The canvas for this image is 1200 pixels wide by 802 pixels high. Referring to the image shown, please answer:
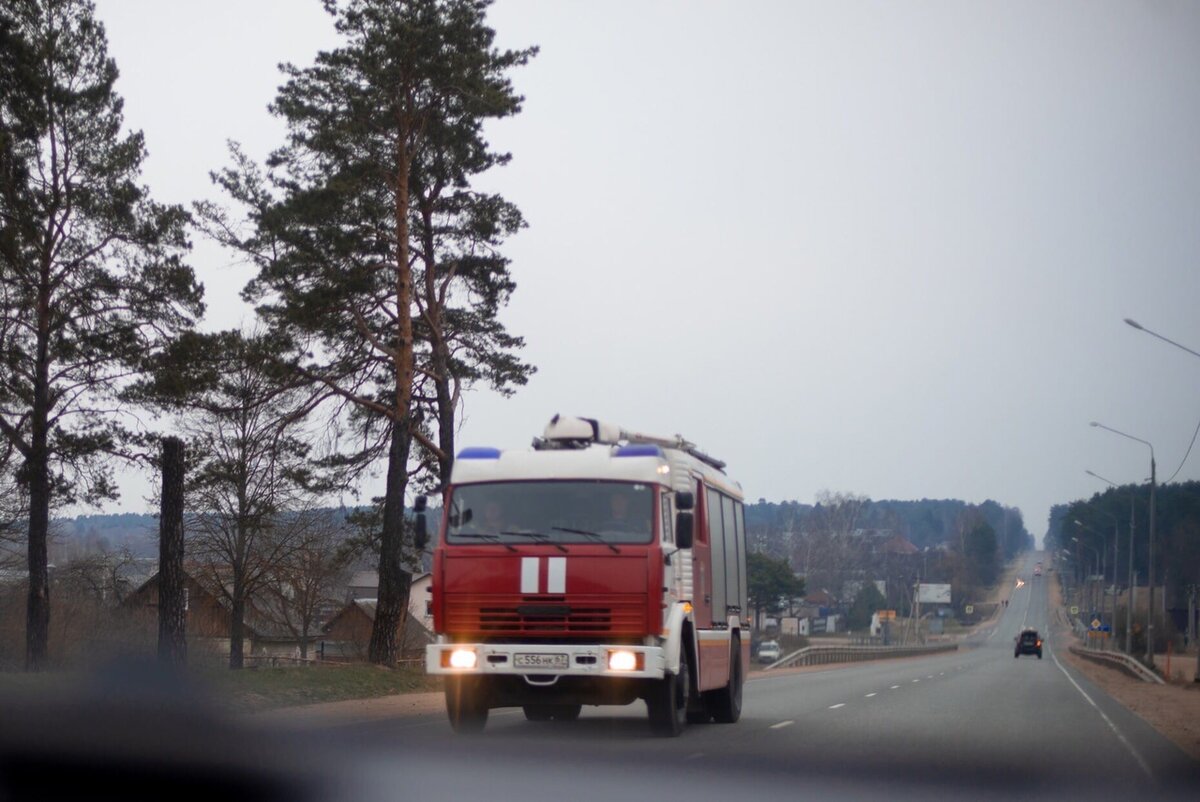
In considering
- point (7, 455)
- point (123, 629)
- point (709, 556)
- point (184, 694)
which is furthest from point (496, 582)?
point (123, 629)

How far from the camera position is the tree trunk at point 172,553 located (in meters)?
23.0

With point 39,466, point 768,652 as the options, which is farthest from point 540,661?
point 768,652

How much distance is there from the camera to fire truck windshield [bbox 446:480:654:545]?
15.0 meters

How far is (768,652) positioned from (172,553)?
66711 mm

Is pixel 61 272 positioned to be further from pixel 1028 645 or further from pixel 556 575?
pixel 1028 645

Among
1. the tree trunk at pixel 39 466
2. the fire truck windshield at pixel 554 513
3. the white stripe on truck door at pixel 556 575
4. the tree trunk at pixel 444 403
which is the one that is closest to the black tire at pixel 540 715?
the fire truck windshield at pixel 554 513

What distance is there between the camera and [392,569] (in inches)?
1141

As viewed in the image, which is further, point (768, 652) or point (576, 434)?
point (768, 652)

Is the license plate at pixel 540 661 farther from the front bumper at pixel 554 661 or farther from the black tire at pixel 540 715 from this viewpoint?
the black tire at pixel 540 715

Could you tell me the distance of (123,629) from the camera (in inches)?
1874

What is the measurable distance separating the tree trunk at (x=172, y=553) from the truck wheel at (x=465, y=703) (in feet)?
28.1

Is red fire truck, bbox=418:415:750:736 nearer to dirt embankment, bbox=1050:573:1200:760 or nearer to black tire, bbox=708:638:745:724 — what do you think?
black tire, bbox=708:638:745:724

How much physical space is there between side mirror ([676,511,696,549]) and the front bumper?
3.68ft

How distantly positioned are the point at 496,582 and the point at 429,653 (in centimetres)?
102
